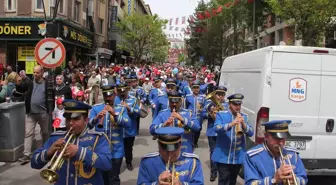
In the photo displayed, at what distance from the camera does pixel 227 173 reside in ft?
18.7

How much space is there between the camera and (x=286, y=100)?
244 inches

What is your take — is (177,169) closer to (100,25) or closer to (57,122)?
(57,122)

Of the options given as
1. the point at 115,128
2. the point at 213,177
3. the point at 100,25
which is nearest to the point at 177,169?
the point at 115,128

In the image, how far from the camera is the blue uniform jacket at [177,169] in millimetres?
3154

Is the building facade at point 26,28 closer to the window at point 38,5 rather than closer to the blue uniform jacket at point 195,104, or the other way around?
the window at point 38,5

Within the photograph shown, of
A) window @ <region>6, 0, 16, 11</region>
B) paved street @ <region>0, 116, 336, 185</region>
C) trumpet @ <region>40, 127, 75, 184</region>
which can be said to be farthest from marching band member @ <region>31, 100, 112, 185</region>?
window @ <region>6, 0, 16, 11</region>

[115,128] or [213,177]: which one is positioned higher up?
[115,128]

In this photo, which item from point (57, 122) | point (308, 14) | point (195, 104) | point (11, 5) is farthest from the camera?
point (11, 5)

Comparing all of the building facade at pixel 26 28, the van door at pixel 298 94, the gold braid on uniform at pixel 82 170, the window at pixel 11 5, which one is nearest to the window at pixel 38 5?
the building facade at pixel 26 28

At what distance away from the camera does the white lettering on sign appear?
6.22 metres

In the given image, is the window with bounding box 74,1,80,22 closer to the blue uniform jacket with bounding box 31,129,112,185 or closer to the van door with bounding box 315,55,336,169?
the van door with bounding box 315,55,336,169

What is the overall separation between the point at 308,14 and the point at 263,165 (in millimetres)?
14616

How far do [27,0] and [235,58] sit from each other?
18392 millimetres

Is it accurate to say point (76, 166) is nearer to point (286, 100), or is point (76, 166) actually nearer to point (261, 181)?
point (261, 181)
